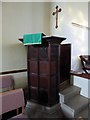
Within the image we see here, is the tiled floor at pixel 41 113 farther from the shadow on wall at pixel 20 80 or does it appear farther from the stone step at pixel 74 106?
the shadow on wall at pixel 20 80

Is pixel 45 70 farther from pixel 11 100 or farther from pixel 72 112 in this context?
pixel 11 100

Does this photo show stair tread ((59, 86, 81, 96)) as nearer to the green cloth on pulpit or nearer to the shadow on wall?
the shadow on wall

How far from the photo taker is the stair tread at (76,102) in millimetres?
2946

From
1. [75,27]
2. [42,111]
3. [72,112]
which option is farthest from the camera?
[75,27]

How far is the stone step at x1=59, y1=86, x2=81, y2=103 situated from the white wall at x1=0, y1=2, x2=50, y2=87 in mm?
1238

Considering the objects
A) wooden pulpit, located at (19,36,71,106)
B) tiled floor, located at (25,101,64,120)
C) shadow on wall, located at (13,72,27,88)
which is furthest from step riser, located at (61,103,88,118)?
shadow on wall, located at (13,72,27,88)

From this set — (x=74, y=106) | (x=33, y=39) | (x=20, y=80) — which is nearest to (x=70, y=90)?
(x=74, y=106)

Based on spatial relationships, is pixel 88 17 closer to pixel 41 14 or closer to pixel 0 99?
pixel 41 14

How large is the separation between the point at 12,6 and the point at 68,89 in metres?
2.59

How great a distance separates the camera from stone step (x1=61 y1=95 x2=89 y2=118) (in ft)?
9.37

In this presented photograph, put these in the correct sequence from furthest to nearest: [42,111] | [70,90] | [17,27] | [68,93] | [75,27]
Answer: [75,27] < [17,27] < [70,90] < [68,93] < [42,111]

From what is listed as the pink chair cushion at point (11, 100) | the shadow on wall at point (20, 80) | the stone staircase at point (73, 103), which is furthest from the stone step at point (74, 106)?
the shadow on wall at point (20, 80)

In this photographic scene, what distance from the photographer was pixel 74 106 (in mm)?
2967

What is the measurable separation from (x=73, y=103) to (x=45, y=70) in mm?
970
